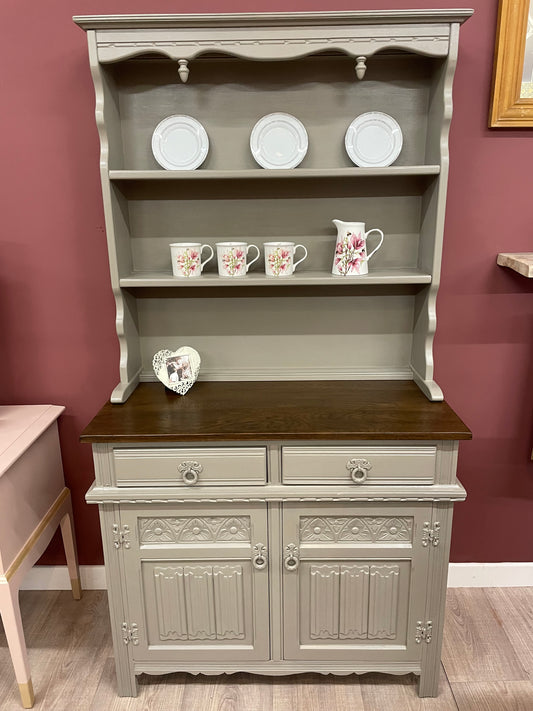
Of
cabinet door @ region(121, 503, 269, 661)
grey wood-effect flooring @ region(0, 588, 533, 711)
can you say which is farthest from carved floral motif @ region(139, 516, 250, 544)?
grey wood-effect flooring @ region(0, 588, 533, 711)

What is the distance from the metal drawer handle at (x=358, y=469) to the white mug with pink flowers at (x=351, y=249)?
595mm

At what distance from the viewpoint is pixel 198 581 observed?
1.68m

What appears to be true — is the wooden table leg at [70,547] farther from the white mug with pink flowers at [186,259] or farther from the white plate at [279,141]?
the white plate at [279,141]

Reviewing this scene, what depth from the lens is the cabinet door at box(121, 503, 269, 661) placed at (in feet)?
5.36

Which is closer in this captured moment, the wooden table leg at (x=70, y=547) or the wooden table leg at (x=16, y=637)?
the wooden table leg at (x=16, y=637)

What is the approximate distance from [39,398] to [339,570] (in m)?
1.26

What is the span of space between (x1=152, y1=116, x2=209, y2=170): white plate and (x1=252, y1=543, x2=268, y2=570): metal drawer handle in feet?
3.93

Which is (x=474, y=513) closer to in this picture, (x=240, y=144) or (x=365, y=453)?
(x=365, y=453)

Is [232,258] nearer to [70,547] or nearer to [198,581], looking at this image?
[198,581]

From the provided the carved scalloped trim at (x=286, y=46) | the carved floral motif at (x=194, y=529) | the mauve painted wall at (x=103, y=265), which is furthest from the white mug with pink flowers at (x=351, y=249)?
the carved floral motif at (x=194, y=529)

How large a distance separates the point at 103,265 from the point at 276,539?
1.10 metres

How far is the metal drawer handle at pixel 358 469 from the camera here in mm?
1564

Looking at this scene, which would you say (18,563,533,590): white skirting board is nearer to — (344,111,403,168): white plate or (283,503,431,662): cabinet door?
(283,503,431,662): cabinet door

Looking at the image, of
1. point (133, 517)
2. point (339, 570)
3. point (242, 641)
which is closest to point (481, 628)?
point (339, 570)
